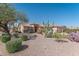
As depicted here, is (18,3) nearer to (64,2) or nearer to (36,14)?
(36,14)

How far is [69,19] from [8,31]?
3.95ft

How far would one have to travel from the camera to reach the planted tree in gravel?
458 centimetres

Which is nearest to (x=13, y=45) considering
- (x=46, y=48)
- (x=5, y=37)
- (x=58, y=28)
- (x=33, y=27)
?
(x=5, y=37)

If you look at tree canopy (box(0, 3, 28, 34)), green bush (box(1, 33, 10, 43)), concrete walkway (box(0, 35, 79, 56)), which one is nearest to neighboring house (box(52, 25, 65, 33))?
concrete walkway (box(0, 35, 79, 56))

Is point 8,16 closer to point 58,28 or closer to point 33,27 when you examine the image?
point 33,27

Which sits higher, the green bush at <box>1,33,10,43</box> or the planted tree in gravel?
the planted tree in gravel

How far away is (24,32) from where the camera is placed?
4.67 m

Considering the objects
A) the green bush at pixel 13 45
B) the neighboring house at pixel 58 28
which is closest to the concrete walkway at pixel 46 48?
the green bush at pixel 13 45

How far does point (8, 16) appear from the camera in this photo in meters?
4.60

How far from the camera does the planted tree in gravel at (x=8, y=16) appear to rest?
180 inches

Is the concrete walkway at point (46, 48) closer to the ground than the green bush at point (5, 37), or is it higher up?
closer to the ground

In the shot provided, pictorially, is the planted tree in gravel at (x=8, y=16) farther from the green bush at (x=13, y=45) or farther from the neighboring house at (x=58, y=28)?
the neighboring house at (x=58, y=28)

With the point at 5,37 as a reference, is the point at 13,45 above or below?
below

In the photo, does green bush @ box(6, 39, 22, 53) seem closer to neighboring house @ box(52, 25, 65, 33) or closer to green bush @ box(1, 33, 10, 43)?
green bush @ box(1, 33, 10, 43)
